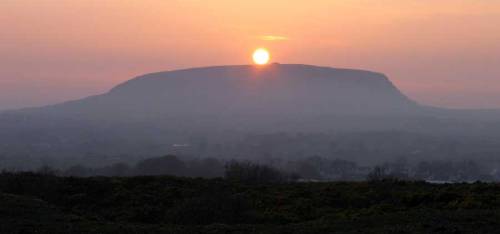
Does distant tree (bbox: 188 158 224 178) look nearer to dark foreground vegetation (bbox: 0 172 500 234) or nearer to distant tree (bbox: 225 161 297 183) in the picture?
distant tree (bbox: 225 161 297 183)

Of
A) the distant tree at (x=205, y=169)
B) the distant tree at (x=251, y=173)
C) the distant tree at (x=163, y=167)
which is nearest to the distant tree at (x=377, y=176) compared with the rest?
the distant tree at (x=251, y=173)

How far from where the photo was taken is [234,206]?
21.4m

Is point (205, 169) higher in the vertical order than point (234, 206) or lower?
higher

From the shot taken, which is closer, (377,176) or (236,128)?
(377,176)

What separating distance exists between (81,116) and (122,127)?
2614 cm

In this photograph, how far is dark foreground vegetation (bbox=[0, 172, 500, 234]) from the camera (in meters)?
17.4

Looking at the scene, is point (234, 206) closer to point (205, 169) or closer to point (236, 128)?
point (205, 169)

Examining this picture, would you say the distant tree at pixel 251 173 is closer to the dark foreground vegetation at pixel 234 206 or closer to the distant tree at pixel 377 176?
the distant tree at pixel 377 176

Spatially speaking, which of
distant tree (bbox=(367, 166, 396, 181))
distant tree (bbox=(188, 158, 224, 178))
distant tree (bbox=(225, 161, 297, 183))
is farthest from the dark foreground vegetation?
distant tree (bbox=(188, 158, 224, 178))

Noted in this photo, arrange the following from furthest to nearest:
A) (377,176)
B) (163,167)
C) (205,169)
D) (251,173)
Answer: (205,169) → (163,167) → (251,173) → (377,176)

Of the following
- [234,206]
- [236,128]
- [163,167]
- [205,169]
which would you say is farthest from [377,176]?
[236,128]

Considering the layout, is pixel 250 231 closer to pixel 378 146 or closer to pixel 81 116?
pixel 378 146

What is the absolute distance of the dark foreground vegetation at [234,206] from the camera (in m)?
17.4

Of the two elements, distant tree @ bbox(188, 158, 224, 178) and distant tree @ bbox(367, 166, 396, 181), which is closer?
distant tree @ bbox(367, 166, 396, 181)
